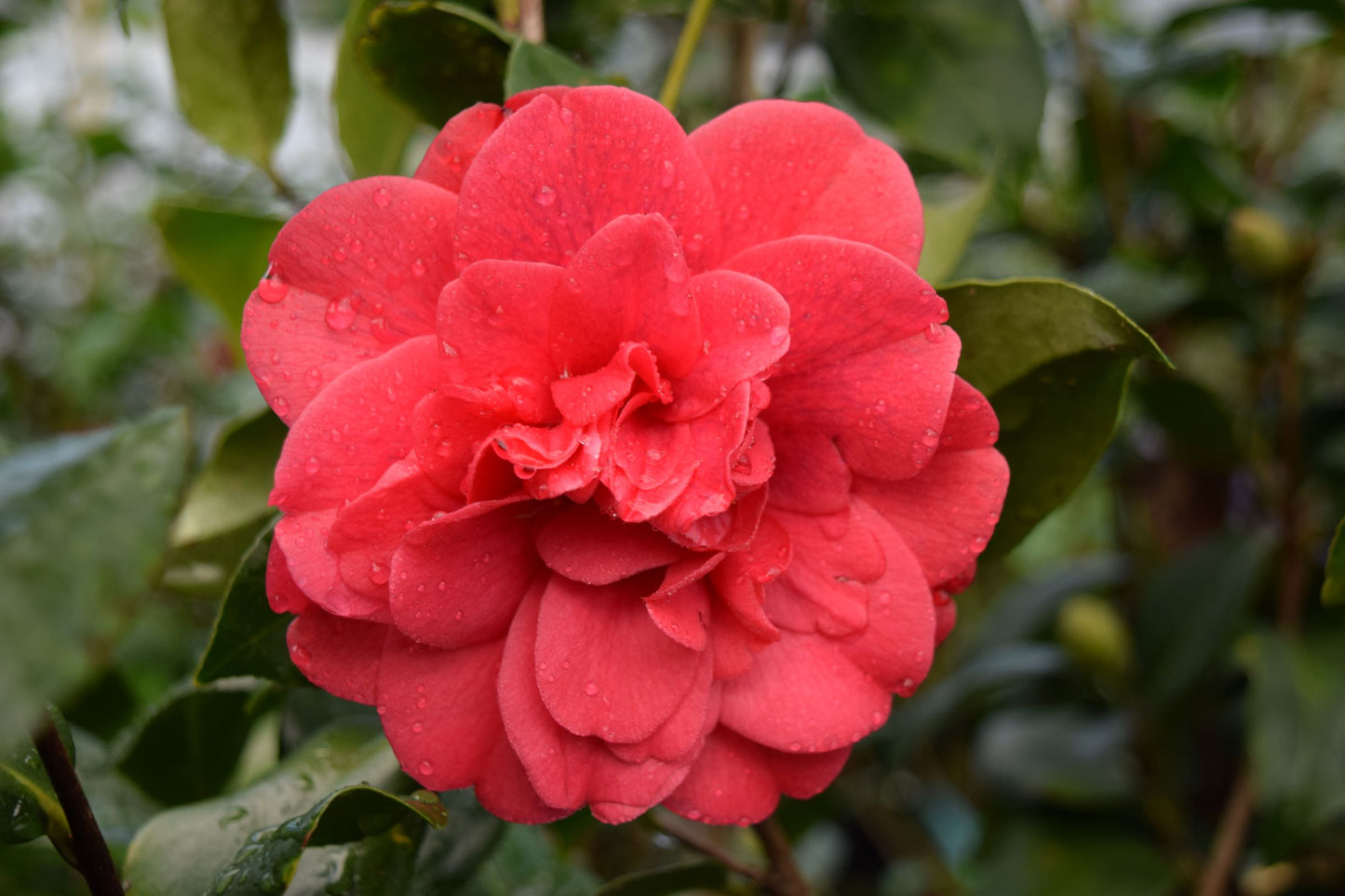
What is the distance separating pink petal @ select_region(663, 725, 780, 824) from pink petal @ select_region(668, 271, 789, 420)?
0.17 m

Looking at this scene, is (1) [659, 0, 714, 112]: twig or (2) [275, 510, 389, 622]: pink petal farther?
(1) [659, 0, 714, 112]: twig

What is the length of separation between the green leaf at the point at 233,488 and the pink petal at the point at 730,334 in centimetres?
33

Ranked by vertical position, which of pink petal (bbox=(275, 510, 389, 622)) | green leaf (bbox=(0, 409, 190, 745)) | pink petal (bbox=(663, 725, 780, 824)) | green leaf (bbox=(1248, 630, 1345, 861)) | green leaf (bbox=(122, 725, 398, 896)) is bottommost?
green leaf (bbox=(1248, 630, 1345, 861))

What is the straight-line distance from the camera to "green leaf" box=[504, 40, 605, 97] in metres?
0.50

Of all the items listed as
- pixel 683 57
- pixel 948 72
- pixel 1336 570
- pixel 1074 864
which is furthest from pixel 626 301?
pixel 1074 864

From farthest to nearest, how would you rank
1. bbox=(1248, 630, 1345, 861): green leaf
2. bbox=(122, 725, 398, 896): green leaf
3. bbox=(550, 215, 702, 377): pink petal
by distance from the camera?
bbox=(1248, 630, 1345, 861): green leaf
bbox=(122, 725, 398, 896): green leaf
bbox=(550, 215, 702, 377): pink petal

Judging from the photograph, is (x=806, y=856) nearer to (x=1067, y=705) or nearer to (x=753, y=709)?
(x=1067, y=705)

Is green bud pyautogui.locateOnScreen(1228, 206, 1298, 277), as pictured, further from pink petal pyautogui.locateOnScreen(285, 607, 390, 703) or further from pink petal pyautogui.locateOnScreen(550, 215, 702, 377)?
pink petal pyautogui.locateOnScreen(285, 607, 390, 703)

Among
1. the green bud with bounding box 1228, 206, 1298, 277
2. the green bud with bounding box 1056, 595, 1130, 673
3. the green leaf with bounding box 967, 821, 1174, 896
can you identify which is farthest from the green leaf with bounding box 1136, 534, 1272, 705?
the green bud with bounding box 1228, 206, 1298, 277

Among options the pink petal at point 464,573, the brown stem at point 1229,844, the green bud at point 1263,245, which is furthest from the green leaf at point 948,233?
the brown stem at point 1229,844

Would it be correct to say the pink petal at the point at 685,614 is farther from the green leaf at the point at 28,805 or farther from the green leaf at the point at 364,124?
the green leaf at the point at 364,124

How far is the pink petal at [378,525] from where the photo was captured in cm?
42

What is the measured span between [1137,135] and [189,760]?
1324 mm

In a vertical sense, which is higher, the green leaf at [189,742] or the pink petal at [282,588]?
the pink petal at [282,588]
